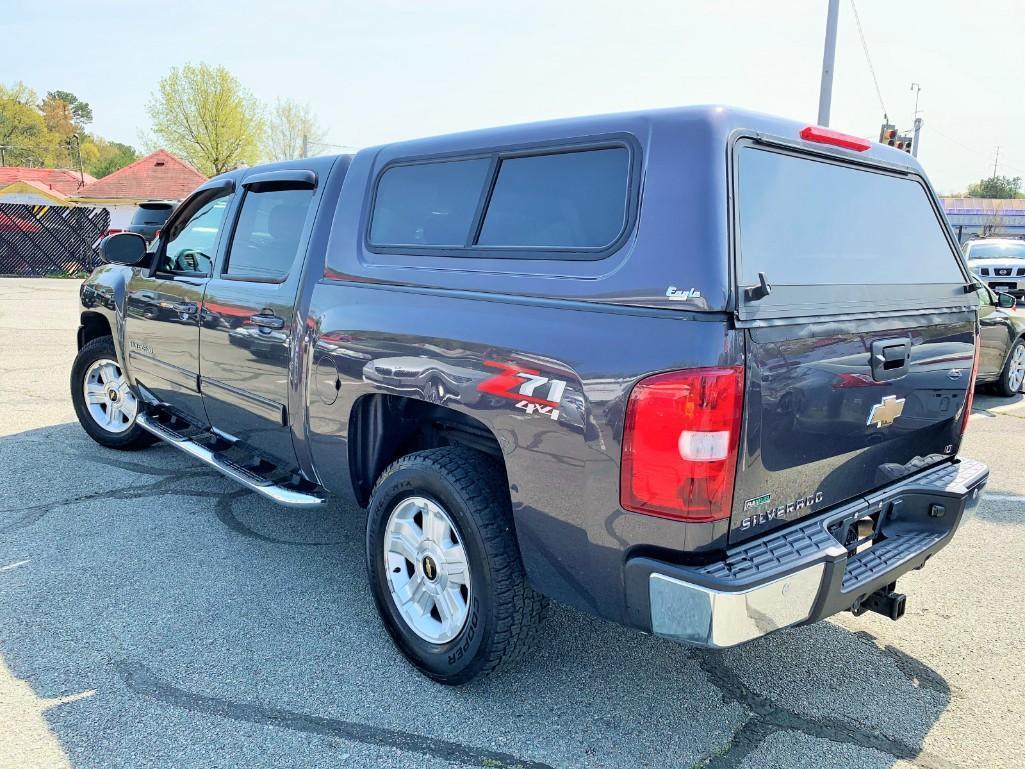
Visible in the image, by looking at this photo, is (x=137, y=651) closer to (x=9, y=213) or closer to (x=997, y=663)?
(x=997, y=663)

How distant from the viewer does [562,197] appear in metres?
2.66

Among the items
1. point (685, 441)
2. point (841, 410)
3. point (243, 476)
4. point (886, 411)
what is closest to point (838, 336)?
point (841, 410)

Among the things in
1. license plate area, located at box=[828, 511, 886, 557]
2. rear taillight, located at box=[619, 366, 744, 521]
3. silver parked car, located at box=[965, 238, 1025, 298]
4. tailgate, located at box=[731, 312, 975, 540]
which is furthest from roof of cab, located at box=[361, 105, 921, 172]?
silver parked car, located at box=[965, 238, 1025, 298]

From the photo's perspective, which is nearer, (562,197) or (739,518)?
A: (739,518)

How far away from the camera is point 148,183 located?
3888 cm

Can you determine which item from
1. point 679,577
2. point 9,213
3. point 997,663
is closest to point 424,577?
point 679,577

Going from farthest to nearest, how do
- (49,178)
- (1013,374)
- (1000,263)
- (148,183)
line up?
(49,178) < (148,183) < (1000,263) < (1013,374)

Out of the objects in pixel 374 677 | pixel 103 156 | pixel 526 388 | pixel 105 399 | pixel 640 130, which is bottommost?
pixel 374 677

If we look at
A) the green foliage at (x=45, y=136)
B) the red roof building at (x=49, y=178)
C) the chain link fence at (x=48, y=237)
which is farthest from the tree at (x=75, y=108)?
the chain link fence at (x=48, y=237)

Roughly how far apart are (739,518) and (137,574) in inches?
117

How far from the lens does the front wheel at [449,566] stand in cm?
268

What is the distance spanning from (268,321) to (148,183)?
40387mm

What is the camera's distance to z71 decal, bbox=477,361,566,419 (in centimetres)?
239

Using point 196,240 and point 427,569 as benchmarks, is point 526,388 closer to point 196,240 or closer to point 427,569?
point 427,569
